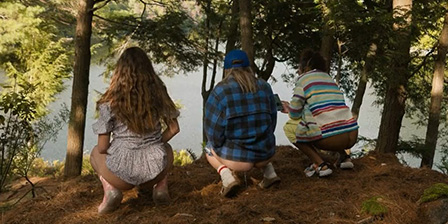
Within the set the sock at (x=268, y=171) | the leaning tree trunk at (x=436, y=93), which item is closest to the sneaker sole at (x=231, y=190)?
the sock at (x=268, y=171)

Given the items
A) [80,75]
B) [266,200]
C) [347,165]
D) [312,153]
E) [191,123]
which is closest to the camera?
[266,200]

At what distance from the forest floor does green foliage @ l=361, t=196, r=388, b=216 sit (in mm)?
29

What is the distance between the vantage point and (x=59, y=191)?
4113 millimetres

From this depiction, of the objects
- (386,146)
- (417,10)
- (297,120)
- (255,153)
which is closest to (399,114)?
(386,146)

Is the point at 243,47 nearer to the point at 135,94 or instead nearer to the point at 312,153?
the point at 312,153

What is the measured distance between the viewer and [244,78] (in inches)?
136

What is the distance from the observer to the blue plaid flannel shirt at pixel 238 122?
3398 millimetres

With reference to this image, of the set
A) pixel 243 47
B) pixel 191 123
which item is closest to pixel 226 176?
pixel 243 47

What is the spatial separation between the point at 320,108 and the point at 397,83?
107 inches

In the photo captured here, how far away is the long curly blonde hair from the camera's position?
3205 mm

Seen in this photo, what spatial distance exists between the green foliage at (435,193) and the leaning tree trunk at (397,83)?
296cm

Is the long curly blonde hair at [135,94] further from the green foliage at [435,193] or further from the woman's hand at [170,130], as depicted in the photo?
the green foliage at [435,193]

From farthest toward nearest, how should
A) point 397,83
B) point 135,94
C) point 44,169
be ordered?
point 44,169
point 397,83
point 135,94

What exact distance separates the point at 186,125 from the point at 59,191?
1637 cm
